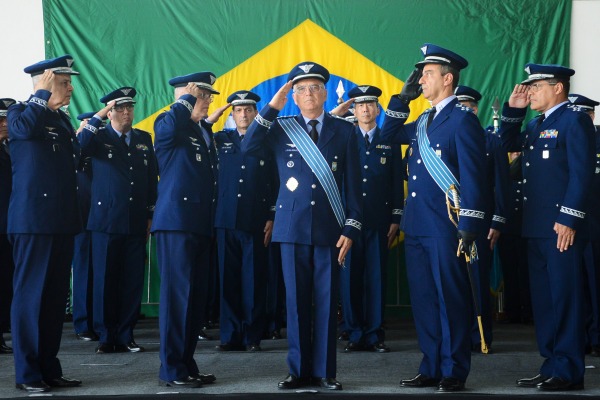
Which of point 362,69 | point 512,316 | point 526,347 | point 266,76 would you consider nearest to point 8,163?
point 266,76

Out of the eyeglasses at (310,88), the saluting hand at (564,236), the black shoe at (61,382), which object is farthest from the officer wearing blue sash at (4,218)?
the saluting hand at (564,236)

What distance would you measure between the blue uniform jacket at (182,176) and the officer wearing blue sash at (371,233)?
5.99 ft

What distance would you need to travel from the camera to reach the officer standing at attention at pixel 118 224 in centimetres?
622

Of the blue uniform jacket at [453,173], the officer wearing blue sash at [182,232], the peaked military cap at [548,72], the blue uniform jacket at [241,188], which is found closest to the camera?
the blue uniform jacket at [453,173]

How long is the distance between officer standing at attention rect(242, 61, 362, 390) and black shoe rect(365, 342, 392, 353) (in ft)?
5.38

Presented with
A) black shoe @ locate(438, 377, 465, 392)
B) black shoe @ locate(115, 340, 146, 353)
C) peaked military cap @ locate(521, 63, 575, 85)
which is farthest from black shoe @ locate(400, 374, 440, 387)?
black shoe @ locate(115, 340, 146, 353)

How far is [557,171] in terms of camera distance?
4.67 metres

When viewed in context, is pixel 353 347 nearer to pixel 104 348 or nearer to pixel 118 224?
pixel 104 348

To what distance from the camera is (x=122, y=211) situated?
6328 mm

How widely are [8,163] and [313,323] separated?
10.5ft

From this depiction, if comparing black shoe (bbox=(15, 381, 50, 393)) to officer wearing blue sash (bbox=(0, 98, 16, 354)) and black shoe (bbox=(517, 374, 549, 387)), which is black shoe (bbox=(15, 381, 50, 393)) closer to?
officer wearing blue sash (bbox=(0, 98, 16, 354))

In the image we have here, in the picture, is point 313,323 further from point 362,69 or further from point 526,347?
point 362,69

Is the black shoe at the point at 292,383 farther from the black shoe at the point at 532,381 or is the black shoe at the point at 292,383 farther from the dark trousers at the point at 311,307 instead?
the black shoe at the point at 532,381

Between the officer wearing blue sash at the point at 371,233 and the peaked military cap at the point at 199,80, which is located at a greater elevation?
the peaked military cap at the point at 199,80
